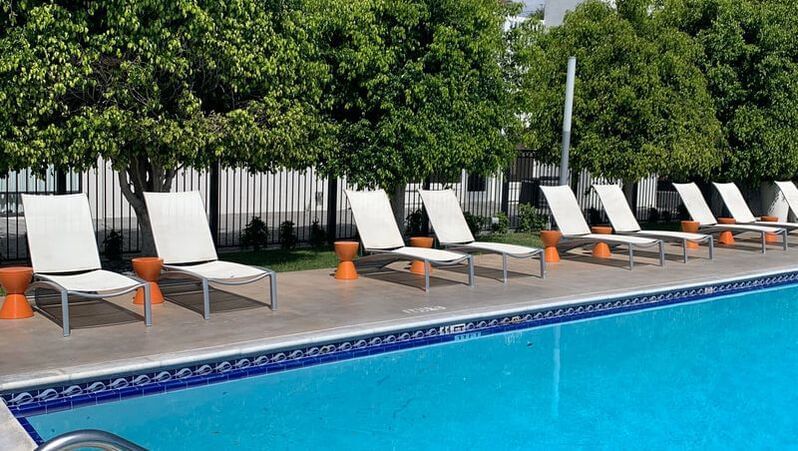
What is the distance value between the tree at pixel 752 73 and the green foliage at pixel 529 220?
161 inches

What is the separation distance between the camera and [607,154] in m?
15.0

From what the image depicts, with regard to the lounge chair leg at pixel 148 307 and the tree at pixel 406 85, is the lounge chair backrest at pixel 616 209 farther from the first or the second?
the lounge chair leg at pixel 148 307

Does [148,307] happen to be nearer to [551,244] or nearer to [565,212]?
[551,244]

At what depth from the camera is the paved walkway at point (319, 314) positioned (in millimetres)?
6352

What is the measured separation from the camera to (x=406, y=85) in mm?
11695

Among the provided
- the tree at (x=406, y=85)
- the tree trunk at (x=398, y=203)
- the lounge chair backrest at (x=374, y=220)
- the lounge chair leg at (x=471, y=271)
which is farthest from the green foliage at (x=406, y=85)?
the lounge chair leg at (x=471, y=271)

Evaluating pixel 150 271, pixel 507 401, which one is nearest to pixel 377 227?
pixel 150 271

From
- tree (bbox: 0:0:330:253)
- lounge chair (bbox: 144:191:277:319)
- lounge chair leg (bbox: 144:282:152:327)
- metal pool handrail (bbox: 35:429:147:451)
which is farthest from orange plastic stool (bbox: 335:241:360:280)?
metal pool handrail (bbox: 35:429:147:451)

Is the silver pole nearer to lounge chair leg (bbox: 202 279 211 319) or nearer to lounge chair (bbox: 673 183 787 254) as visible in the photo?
lounge chair (bbox: 673 183 787 254)

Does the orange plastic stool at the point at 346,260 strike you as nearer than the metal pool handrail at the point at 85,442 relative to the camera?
No

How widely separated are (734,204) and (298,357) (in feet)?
37.2

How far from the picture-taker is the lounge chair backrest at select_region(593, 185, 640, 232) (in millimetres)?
13664

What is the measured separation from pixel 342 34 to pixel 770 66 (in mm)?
9875

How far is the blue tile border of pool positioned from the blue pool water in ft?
0.30
